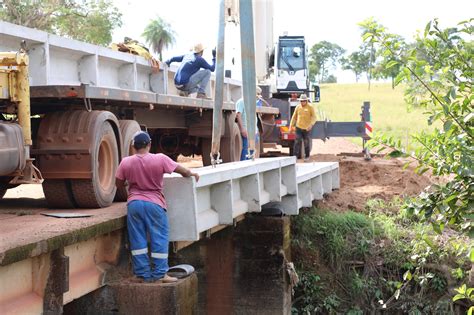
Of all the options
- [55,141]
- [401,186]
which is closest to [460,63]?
[55,141]

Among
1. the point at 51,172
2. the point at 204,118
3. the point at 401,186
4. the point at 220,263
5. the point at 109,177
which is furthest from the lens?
the point at 401,186

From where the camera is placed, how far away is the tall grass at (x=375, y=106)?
5030 centimetres

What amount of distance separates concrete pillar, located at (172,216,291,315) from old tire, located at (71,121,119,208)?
9.60 feet

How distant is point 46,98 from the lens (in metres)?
7.36

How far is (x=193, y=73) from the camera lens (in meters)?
11.5

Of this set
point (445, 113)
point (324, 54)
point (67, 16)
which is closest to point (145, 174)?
point (445, 113)

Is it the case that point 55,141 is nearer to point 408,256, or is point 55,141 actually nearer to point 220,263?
point 220,263

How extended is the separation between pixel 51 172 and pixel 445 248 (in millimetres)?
7328

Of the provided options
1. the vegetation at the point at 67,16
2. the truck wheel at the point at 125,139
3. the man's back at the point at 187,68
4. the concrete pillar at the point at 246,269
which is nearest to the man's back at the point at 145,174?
the truck wheel at the point at 125,139

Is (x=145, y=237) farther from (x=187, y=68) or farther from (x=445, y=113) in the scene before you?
(x=187, y=68)

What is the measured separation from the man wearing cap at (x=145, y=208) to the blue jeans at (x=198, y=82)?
196 inches

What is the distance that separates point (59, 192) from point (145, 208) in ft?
4.41

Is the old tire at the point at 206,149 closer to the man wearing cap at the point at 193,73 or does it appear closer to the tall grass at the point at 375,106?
the man wearing cap at the point at 193,73

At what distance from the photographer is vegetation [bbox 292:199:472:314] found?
40.2 ft
